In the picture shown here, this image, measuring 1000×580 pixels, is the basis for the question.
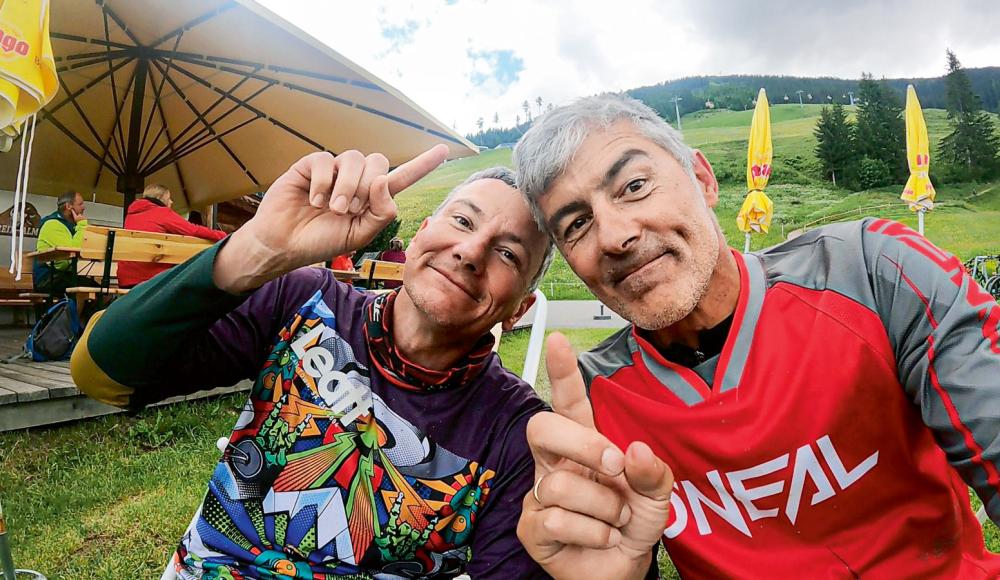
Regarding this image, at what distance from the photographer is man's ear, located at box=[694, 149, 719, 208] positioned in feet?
4.95

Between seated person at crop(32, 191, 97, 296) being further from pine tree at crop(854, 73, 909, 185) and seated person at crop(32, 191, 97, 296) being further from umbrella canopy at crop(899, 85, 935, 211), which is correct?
pine tree at crop(854, 73, 909, 185)

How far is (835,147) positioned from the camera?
53156 millimetres

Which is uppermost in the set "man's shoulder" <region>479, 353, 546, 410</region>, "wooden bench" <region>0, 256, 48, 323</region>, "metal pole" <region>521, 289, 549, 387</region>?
"man's shoulder" <region>479, 353, 546, 410</region>

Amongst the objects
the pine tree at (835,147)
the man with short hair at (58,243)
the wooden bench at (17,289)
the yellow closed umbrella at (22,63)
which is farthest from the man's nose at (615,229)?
the pine tree at (835,147)

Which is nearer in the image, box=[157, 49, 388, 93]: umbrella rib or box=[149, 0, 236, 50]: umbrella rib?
box=[149, 0, 236, 50]: umbrella rib

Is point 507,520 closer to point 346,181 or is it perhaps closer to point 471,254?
point 471,254

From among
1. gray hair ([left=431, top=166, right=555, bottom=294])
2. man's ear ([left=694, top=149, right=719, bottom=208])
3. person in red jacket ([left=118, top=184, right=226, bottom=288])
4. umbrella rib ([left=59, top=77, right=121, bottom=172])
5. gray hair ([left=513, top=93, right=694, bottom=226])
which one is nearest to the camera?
gray hair ([left=513, top=93, right=694, bottom=226])

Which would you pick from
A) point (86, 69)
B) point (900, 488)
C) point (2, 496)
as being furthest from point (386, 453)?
point (86, 69)

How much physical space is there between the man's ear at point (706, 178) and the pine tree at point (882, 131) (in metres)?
60.0

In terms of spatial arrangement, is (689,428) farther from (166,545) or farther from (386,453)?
(166,545)

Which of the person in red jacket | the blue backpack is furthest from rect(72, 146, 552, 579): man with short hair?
the blue backpack

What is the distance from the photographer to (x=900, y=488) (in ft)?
3.78

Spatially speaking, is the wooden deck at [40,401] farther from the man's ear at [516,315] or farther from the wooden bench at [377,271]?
the man's ear at [516,315]

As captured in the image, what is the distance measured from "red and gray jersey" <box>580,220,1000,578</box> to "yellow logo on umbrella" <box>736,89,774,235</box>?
10.7 m
